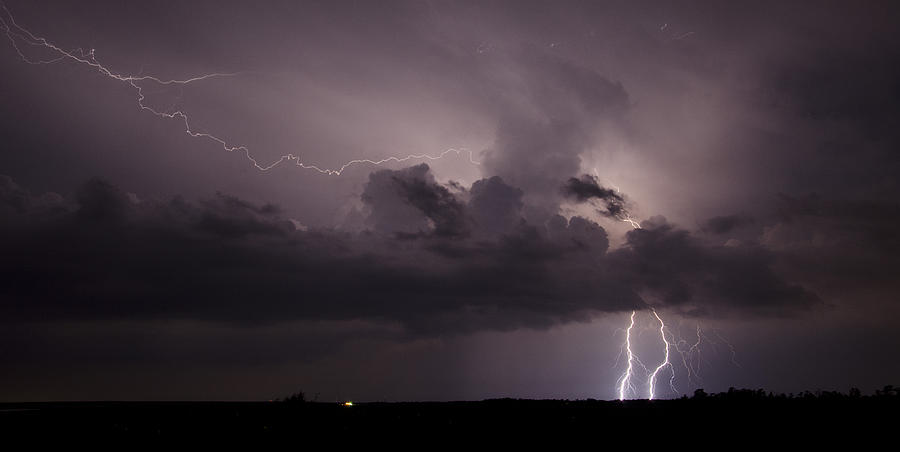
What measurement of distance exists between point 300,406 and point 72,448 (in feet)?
66.6

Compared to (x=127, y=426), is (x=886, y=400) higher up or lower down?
higher up

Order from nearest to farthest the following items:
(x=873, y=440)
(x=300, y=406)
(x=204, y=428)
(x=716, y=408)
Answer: (x=873, y=440), (x=204, y=428), (x=716, y=408), (x=300, y=406)

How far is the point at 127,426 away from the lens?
105 feet

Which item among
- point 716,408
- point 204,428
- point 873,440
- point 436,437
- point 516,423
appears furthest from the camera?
point 716,408

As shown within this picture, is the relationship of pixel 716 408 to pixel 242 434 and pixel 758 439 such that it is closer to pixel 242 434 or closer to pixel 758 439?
pixel 758 439

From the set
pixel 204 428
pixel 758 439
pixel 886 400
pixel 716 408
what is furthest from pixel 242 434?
pixel 886 400

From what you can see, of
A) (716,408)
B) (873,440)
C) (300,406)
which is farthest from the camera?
(300,406)

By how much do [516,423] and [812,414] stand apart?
13.9 meters

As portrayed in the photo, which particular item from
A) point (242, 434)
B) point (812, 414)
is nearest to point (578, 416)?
point (812, 414)

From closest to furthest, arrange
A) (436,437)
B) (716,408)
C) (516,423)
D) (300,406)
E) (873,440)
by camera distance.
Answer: (873,440)
(436,437)
(516,423)
(716,408)
(300,406)

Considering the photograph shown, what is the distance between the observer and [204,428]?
99.9ft

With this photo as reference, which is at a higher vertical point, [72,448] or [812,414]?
[812,414]

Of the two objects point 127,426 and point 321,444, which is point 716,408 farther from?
point 127,426

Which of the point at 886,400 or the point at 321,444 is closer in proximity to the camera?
the point at 321,444
